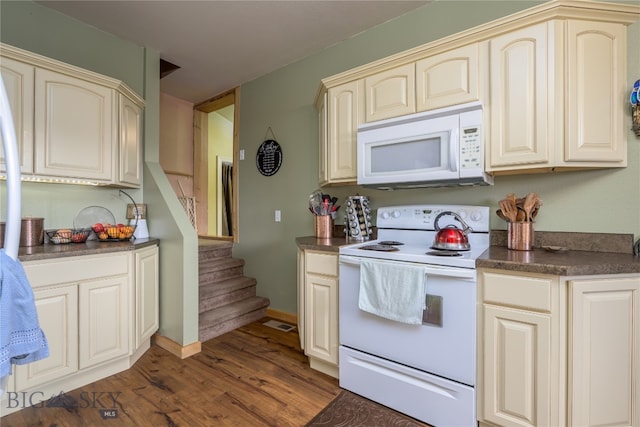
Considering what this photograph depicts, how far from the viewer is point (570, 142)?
1506 millimetres

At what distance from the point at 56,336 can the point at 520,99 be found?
2.99 m

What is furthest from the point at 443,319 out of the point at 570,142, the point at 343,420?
the point at 570,142

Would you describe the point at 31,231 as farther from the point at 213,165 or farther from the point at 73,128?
the point at 213,165

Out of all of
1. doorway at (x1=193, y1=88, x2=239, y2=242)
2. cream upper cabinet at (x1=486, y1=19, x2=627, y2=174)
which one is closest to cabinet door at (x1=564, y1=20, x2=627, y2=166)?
cream upper cabinet at (x1=486, y1=19, x2=627, y2=174)

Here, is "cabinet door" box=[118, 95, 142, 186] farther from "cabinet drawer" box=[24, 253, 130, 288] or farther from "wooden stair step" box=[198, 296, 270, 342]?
"wooden stair step" box=[198, 296, 270, 342]

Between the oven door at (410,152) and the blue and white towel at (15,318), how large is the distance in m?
1.77

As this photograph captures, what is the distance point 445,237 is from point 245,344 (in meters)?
1.86

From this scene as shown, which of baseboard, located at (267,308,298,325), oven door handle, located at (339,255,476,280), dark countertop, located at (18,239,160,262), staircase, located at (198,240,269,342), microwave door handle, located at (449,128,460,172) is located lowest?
baseboard, located at (267,308,298,325)

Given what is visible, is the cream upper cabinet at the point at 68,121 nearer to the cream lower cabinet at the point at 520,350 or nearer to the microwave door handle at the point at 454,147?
the microwave door handle at the point at 454,147

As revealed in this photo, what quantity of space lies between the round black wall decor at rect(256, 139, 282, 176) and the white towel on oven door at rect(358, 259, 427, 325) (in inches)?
70.4

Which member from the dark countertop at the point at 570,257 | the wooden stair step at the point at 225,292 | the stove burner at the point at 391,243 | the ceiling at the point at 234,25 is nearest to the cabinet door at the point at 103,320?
the wooden stair step at the point at 225,292

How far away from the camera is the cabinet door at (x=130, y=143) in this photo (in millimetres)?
2360

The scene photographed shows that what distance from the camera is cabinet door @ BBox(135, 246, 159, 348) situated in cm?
216

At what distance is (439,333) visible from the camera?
1.52 metres
